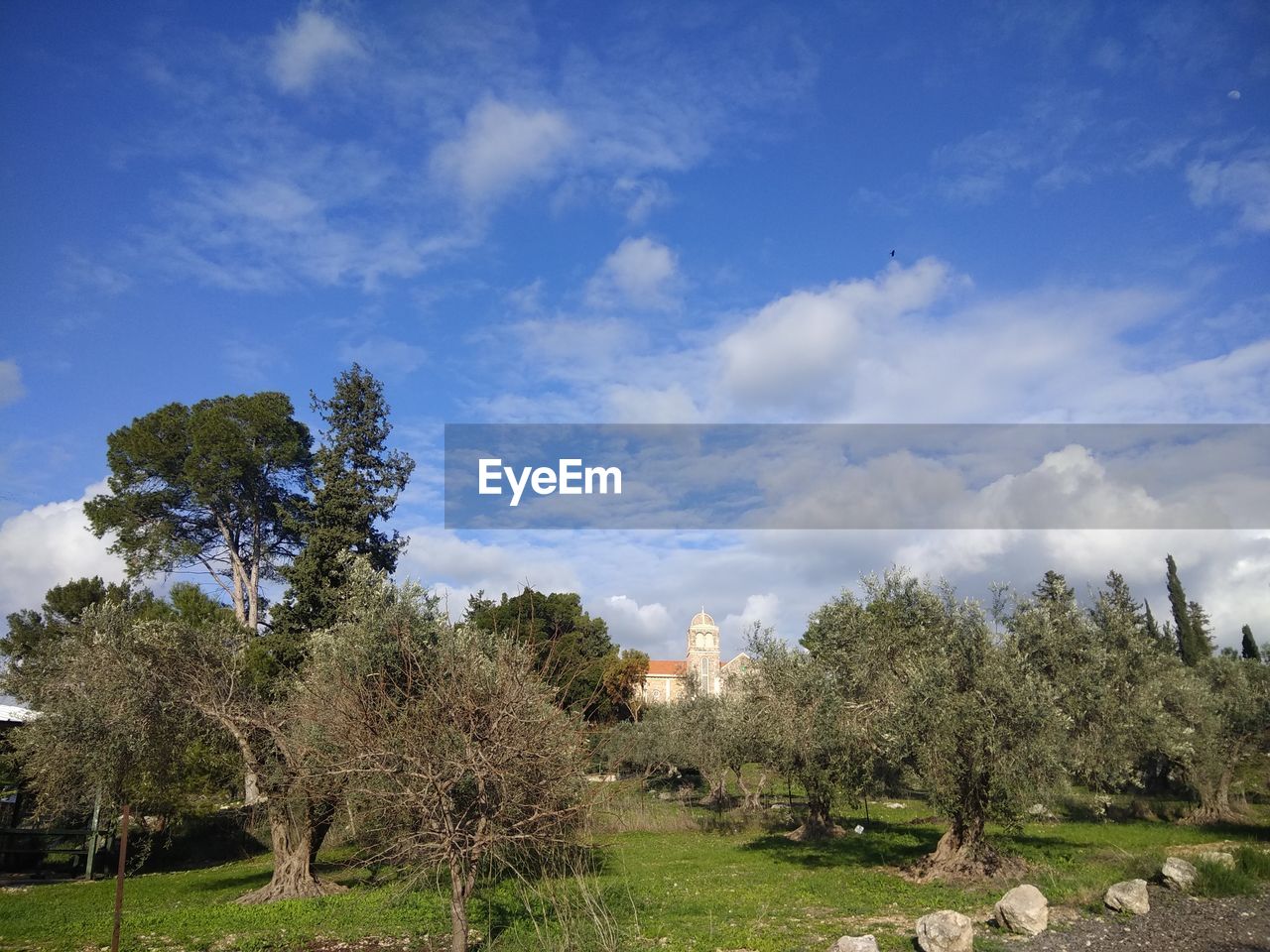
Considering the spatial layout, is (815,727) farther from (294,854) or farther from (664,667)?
(664,667)

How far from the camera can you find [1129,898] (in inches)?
529

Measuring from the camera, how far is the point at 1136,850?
21.1 metres

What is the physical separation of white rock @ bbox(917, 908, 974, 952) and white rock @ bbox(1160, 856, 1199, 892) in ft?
20.6

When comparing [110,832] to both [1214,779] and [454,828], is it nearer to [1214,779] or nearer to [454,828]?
[454,828]

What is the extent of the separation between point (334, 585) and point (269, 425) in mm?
14746

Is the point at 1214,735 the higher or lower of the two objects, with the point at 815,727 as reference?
lower

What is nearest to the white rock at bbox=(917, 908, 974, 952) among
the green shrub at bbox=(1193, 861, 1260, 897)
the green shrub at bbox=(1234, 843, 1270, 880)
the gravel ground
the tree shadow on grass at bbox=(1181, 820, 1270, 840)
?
the gravel ground

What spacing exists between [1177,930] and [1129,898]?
52.2 inches

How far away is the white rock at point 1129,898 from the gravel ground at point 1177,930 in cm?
15

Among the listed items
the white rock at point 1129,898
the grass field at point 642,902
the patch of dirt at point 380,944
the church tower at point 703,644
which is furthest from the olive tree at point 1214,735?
the church tower at point 703,644

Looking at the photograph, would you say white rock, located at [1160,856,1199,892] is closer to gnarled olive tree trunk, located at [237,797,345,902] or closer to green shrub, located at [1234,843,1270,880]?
green shrub, located at [1234,843,1270,880]

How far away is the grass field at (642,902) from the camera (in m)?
12.3

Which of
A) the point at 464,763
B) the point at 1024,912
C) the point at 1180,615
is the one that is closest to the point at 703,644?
the point at 1180,615

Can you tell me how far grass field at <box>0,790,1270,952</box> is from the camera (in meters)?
12.3
